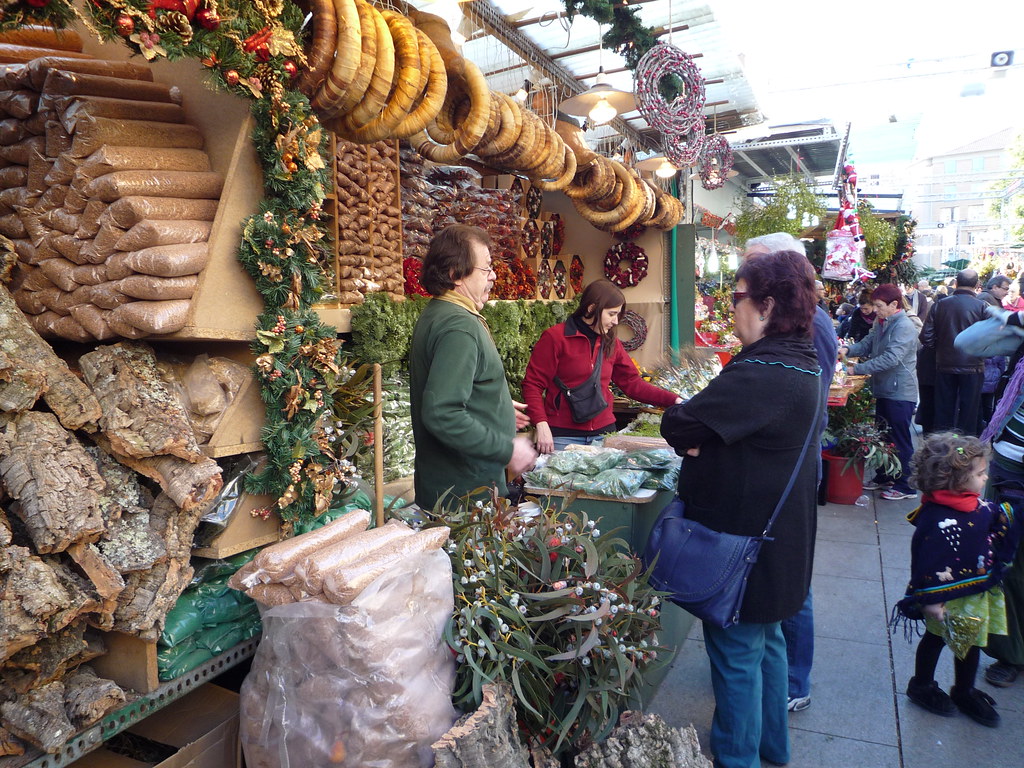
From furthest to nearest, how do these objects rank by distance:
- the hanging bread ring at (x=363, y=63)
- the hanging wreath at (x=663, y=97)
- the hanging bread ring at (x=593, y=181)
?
the hanging bread ring at (x=593, y=181)
the hanging wreath at (x=663, y=97)
the hanging bread ring at (x=363, y=63)

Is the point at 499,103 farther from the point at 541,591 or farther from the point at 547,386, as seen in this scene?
the point at 541,591

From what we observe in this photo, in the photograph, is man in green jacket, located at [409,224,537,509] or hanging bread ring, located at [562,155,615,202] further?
hanging bread ring, located at [562,155,615,202]

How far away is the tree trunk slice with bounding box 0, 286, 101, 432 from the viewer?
162cm

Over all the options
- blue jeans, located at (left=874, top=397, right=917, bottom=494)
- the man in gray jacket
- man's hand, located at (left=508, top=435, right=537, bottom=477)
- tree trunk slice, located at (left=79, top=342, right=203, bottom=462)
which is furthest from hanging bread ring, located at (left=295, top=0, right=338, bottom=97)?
blue jeans, located at (left=874, top=397, right=917, bottom=494)

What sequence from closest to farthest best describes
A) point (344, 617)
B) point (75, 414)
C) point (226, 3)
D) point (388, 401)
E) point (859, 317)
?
point (344, 617)
point (75, 414)
point (226, 3)
point (388, 401)
point (859, 317)

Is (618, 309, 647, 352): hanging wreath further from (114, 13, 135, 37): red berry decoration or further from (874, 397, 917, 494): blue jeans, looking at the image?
(114, 13, 135, 37): red berry decoration

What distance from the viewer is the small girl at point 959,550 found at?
2643 millimetres

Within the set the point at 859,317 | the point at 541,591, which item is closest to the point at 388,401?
the point at 541,591

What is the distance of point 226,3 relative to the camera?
69.0 inches

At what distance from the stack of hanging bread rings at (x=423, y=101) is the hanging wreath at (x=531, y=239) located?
3.37 ft

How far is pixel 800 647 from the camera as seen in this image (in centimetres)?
283

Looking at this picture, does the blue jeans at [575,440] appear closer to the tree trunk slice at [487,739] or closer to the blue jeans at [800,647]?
the blue jeans at [800,647]

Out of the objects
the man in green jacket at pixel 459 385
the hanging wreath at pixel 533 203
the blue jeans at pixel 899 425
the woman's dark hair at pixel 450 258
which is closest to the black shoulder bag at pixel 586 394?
the man in green jacket at pixel 459 385

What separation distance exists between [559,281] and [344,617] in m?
5.00
